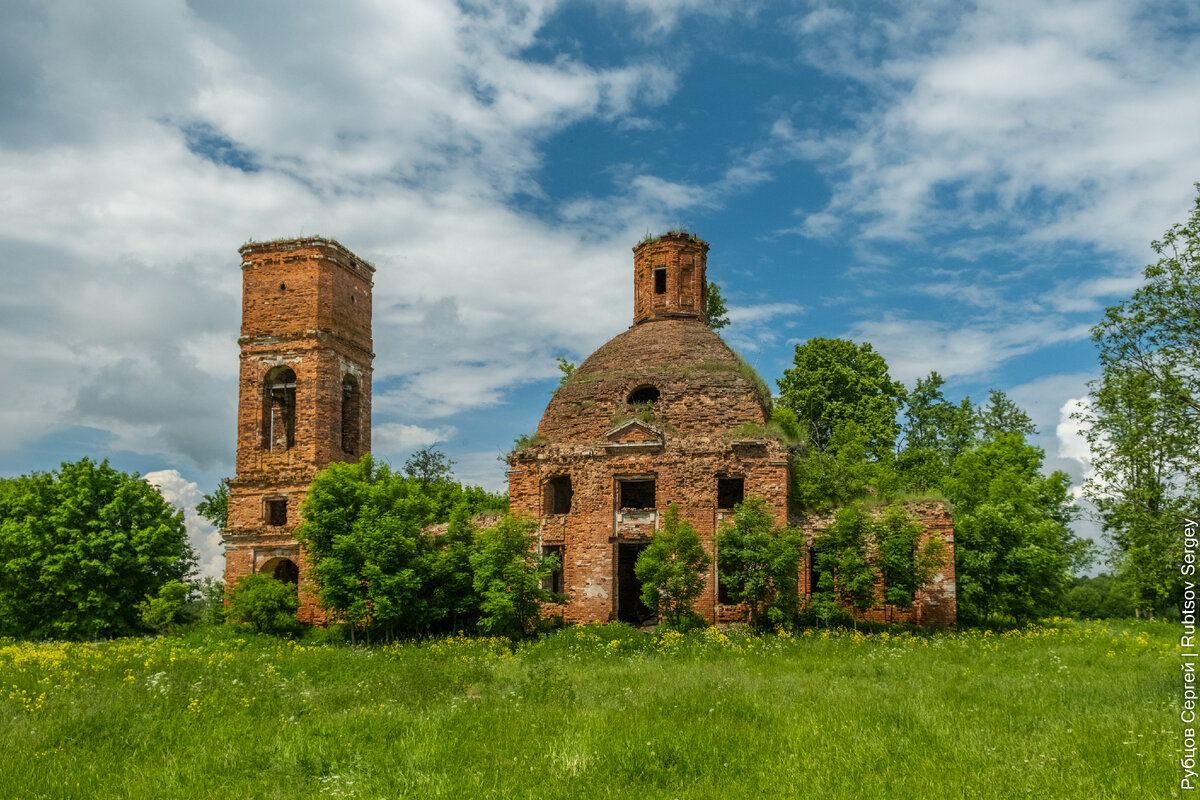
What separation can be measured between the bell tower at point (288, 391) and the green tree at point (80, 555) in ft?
13.1

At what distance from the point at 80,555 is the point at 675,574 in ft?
64.6

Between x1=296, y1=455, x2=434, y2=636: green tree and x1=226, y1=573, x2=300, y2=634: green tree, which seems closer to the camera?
x1=296, y1=455, x2=434, y2=636: green tree

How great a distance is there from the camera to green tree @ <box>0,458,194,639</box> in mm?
26969

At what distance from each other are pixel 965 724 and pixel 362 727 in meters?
7.00

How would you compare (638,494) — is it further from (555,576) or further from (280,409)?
(280,409)

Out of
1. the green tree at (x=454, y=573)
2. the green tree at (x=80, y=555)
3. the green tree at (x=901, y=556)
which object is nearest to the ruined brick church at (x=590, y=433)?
the green tree at (x=901, y=556)

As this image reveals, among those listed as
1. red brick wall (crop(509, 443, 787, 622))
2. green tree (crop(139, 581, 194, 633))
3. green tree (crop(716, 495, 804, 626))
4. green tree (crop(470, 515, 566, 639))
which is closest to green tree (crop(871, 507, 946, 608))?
green tree (crop(716, 495, 804, 626))

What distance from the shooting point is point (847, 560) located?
19.7 meters

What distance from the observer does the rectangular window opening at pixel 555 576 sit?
2341cm

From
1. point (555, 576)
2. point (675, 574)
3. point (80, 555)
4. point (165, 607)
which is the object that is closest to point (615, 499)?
point (555, 576)

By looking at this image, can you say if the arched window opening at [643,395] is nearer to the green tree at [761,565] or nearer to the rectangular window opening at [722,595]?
the green tree at [761,565]

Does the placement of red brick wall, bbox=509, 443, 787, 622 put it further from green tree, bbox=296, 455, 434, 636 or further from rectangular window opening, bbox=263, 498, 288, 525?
rectangular window opening, bbox=263, 498, 288, 525

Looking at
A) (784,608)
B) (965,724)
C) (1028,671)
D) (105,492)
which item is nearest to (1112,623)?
(784,608)

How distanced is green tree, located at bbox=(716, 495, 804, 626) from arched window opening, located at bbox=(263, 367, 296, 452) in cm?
1560
